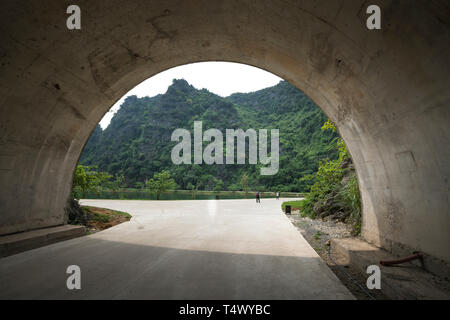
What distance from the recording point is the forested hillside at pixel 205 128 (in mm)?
73938

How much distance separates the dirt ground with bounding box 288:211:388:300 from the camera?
11.0 feet

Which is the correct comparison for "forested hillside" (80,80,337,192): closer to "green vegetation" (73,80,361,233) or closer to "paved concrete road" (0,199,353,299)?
"green vegetation" (73,80,361,233)

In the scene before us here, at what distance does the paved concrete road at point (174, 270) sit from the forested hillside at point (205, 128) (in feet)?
180

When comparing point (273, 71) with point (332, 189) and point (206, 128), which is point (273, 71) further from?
point (206, 128)

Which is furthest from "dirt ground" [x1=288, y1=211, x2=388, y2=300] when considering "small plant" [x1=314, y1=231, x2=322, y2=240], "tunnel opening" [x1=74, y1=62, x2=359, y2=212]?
"tunnel opening" [x1=74, y1=62, x2=359, y2=212]

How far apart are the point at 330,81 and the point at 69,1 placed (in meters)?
4.79

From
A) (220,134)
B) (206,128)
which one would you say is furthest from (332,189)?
(206,128)

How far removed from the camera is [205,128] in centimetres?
10975

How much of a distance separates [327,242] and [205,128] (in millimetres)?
105762

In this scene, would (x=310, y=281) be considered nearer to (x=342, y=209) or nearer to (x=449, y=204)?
(x=449, y=204)

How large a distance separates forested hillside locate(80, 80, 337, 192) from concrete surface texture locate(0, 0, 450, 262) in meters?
55.0

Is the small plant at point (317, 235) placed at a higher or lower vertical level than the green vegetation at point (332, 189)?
lower

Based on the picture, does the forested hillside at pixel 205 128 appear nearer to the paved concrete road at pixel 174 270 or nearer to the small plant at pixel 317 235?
the small plant at pixel 317 235

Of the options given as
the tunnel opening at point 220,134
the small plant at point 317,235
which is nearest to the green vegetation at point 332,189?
the small plant at point 317,235
